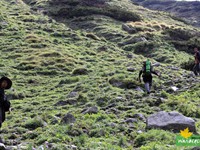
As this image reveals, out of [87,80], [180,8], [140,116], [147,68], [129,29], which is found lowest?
[180,8]

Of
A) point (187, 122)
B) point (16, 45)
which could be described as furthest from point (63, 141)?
point (16, 45)

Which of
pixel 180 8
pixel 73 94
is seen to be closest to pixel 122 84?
pixel 73 94

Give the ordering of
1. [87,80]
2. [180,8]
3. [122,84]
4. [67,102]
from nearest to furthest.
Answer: [67,102] < [122,84] < [87,80] < [180,8]

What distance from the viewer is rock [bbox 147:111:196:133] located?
10.3m

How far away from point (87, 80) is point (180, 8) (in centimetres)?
11471

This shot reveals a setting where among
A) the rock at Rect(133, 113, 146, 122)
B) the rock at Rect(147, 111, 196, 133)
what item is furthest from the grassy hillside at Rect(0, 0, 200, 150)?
the rock at Rect(147, 111, 196, 133)

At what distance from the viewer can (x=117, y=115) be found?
13023 millimetres

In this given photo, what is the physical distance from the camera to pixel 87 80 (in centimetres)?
1998

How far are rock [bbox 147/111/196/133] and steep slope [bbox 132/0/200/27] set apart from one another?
3910 inches

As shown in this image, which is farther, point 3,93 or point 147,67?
point 147,67

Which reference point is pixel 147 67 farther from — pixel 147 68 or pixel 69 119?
pixel 69 119

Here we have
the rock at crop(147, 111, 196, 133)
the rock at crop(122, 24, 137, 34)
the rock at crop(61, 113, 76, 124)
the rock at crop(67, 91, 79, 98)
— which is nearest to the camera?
the rock at crop(147, 111, 196, 133)

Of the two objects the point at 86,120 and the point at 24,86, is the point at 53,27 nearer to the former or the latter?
the point at 24,86

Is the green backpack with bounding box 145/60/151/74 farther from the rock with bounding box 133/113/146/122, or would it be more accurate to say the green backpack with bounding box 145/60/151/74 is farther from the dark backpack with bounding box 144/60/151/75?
the rock with bounding box 133/113/146/122
